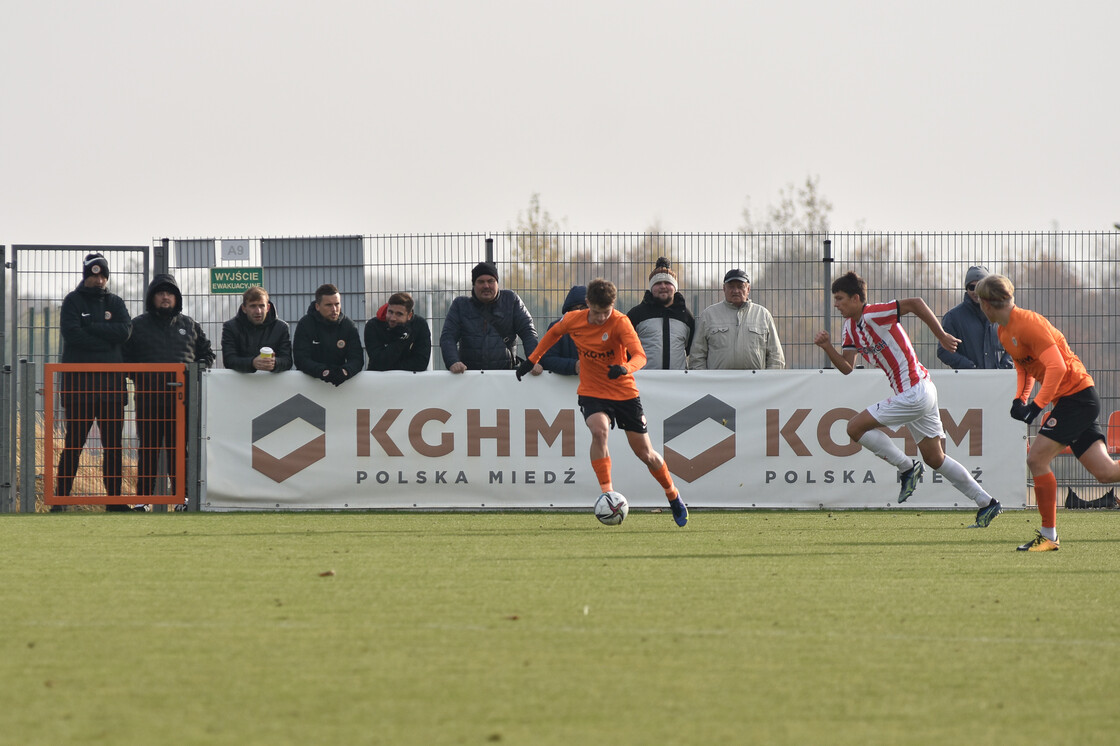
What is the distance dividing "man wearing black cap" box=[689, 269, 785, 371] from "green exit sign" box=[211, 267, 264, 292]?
4.76 metres

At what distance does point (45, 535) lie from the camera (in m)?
9.98

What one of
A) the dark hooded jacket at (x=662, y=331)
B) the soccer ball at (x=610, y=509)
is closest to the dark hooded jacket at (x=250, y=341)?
the dark hooded jacket at (x=662, y=331)

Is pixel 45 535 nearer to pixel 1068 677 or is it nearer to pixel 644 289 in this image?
pixel 644 289

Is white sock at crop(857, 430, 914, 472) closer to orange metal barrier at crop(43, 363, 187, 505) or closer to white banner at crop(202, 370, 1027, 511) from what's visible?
white banner at crop(202, 370, 1027, 511)

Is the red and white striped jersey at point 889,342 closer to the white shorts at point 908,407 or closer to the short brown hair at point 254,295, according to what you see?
the white shorts at point 908,407

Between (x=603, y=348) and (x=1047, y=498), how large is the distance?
A: 335cm

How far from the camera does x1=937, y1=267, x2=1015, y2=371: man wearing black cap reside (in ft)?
Answer: 43.4

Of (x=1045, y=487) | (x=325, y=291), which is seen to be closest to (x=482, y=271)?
(x=325, y=291)

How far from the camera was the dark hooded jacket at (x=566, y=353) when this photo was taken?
12.6 meters

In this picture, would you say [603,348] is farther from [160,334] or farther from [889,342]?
[160,334]

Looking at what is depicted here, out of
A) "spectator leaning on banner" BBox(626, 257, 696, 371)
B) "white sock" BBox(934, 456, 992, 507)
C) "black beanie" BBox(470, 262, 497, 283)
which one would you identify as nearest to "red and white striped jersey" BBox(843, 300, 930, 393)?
"white sock" BBox(934, 456, 992, 507)

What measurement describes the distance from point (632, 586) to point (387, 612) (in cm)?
145

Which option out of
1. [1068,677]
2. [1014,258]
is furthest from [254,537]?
[1014,258]

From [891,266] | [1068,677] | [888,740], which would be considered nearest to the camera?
[888,740]
